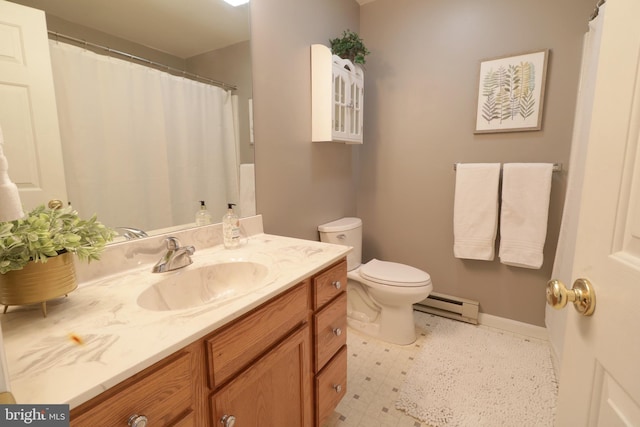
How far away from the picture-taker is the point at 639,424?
0.43 meters

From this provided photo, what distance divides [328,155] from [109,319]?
64.5 inches

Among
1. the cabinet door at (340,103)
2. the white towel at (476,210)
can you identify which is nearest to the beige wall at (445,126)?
the white towel at (476,210)

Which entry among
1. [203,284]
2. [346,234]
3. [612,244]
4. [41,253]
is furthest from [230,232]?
[612,244]

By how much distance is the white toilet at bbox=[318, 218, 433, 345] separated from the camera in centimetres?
187

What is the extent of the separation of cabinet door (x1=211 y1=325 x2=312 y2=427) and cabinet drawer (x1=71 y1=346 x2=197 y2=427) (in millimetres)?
103

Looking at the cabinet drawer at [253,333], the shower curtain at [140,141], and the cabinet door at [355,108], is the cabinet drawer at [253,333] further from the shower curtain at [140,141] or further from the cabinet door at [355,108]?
the cabinet door at [355,108]

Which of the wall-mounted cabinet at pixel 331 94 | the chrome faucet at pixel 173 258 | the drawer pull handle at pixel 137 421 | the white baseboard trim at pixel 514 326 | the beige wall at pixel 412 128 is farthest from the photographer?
the white baseboard trim at pixel 514 326

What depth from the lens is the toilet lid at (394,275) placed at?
1.86m

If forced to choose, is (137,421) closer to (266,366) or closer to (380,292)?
(266,366)

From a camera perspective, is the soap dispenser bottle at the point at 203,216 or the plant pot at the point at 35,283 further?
the soap dispenser bottle at the point at 203,216

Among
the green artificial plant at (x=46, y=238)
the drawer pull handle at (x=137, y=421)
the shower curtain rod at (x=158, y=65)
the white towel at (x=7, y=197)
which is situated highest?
the shower curtain rod at (x=158, y=65)

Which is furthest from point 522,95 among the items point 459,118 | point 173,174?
point 173,174

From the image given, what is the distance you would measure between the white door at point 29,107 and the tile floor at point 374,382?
1425mm

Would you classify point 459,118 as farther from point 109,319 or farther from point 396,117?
point 109,319
